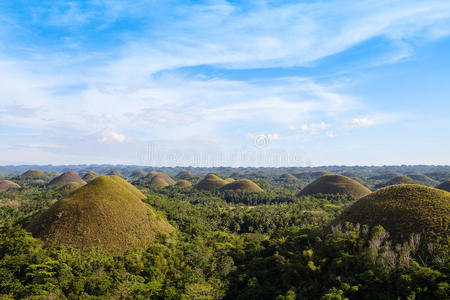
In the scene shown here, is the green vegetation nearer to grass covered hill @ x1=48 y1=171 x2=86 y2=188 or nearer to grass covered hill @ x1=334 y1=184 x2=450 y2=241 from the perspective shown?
grass covered hill @ x1=334 y1=184 x2=450 y2=241

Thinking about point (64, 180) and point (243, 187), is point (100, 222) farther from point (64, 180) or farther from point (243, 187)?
point (64, 180)

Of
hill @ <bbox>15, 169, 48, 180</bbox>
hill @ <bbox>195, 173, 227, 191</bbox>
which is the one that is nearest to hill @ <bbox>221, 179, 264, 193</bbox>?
hill @ <bbox>195, 173, 227, 191</bbox>

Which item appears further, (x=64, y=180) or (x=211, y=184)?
(x=64, y=180)

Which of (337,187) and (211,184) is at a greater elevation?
(337,187)

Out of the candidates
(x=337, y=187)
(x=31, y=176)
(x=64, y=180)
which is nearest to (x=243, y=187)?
(x=337, y=187)

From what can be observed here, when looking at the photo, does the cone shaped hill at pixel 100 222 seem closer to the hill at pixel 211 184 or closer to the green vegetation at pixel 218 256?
the green vegetation at pixel 218 256

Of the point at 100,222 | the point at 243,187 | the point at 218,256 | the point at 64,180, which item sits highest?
the point at 100,222

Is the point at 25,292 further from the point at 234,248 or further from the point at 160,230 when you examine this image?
the point at 234,248
